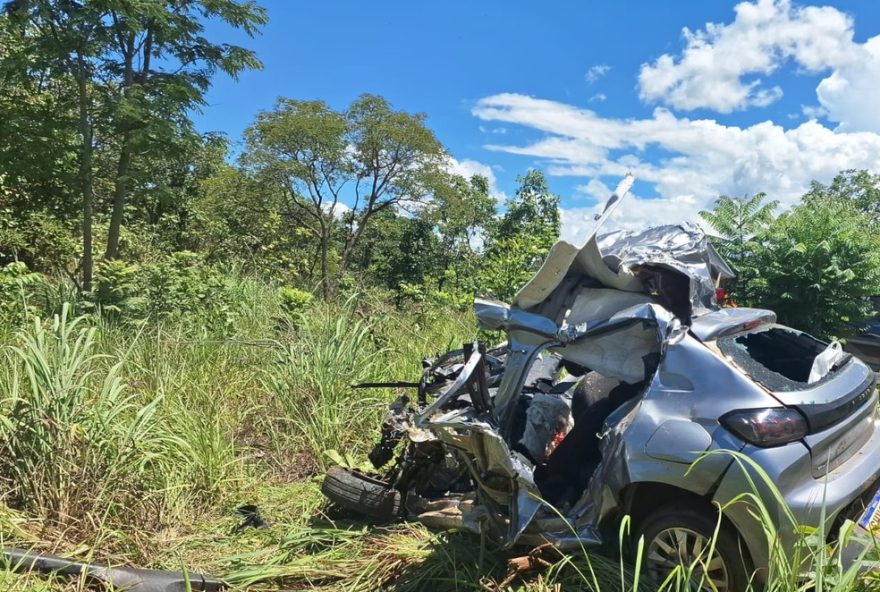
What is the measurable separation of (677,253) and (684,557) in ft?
5.12

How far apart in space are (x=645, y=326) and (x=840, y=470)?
1.05 metres

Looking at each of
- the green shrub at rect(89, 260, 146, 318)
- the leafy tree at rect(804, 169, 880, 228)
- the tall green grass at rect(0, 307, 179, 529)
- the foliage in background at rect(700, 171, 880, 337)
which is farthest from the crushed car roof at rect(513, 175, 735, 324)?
the leafy tree at rect(804, 169, 880, 228)

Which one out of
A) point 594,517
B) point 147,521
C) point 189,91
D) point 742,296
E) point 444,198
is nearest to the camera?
point 594,517

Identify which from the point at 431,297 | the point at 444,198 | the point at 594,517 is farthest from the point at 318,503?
the point at 444,198

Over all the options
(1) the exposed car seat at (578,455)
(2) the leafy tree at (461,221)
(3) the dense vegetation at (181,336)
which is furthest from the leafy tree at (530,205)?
(1) the exposed car seat at (578,455)

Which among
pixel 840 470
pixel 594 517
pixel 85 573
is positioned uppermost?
pixel 840 470

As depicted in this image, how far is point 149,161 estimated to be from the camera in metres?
8.81

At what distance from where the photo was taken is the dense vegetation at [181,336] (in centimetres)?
388

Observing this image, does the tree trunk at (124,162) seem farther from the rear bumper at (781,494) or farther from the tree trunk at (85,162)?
the rear bumper at (781,494)

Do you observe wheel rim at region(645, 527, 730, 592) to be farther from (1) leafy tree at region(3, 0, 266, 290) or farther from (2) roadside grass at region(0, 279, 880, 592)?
(1) leafy tree at region(3, 0, 266, 290)

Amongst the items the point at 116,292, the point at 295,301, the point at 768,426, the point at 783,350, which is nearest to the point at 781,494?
the point at 768,426

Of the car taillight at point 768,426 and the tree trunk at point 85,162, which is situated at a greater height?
the tree trunk at point 85,162

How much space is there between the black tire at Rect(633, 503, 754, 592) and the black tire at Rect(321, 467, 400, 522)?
73.6 inches

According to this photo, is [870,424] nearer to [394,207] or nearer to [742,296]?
[742,296]
